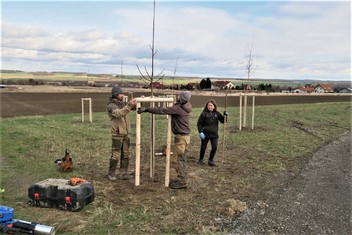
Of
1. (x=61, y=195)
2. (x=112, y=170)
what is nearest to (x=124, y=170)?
(x=112, y=170)

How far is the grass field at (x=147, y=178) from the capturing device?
6.25m

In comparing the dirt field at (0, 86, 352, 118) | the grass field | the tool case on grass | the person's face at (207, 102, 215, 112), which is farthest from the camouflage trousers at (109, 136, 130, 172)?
the dirt field at (0, 86, 352, 118)

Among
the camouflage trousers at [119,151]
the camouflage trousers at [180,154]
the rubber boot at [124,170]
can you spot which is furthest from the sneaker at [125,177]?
the camouflage trousers at [180,154]

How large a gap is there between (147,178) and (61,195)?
9.01 feet

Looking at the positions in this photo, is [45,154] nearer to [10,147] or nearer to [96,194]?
[10,147]

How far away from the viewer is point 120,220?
20.4 feet

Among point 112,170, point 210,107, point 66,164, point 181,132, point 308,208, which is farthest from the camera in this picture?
point 210,107

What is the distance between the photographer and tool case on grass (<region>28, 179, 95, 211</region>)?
6.66 m

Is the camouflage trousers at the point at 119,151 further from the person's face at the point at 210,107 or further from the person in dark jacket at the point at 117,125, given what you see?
the person's face at the point at 210,107

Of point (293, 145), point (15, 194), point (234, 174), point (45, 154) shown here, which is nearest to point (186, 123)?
point (234, 174)

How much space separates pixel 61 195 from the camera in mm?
6742

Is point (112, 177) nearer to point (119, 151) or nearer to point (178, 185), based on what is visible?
point (119, 151)

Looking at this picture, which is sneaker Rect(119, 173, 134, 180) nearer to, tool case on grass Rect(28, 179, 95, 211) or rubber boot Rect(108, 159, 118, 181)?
rubber boot Rect(108, 159, 118, 181)

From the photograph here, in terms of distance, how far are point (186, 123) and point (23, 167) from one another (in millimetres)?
5297
